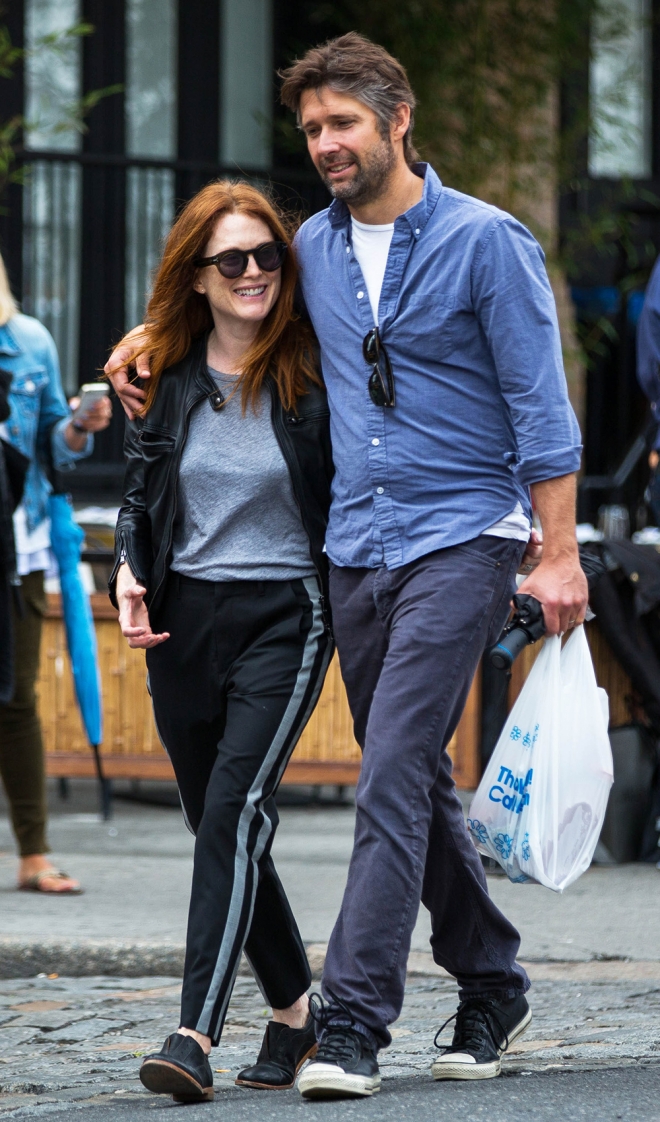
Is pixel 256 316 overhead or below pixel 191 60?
below

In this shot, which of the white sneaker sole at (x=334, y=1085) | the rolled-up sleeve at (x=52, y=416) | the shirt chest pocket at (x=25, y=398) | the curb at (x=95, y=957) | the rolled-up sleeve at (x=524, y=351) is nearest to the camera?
the white sneaker sole at (x=334, y=1085)

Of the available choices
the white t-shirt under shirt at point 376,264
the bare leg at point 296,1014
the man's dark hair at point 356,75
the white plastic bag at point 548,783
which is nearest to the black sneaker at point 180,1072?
the bare leg at point 296,1014

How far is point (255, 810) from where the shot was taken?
3.30 m

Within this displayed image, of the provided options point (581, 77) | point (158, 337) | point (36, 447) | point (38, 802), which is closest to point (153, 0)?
point (581, 77)

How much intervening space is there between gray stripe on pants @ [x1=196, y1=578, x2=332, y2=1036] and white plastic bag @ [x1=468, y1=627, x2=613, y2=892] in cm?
42

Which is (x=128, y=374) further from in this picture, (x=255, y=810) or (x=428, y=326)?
(x=255, y=810)

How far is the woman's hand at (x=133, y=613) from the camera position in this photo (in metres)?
3.39

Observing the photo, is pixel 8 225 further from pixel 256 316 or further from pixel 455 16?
pixel 256 316

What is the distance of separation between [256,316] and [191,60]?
6.82 metres

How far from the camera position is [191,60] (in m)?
9.80

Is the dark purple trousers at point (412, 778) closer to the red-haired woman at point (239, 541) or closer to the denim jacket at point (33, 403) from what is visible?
the red-haired woman at point (239, 541)

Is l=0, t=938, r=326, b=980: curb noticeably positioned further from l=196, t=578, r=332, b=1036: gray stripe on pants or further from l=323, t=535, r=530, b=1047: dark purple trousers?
l=196, t=578, r=332, b=1036: gray stripe on pants

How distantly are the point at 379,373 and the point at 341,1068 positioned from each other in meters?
1.40

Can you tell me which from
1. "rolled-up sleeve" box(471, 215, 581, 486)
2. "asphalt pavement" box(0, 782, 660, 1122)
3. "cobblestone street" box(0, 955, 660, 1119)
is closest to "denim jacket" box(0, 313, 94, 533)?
"asphalt pavement" box(0, 782, 660, 1122)
